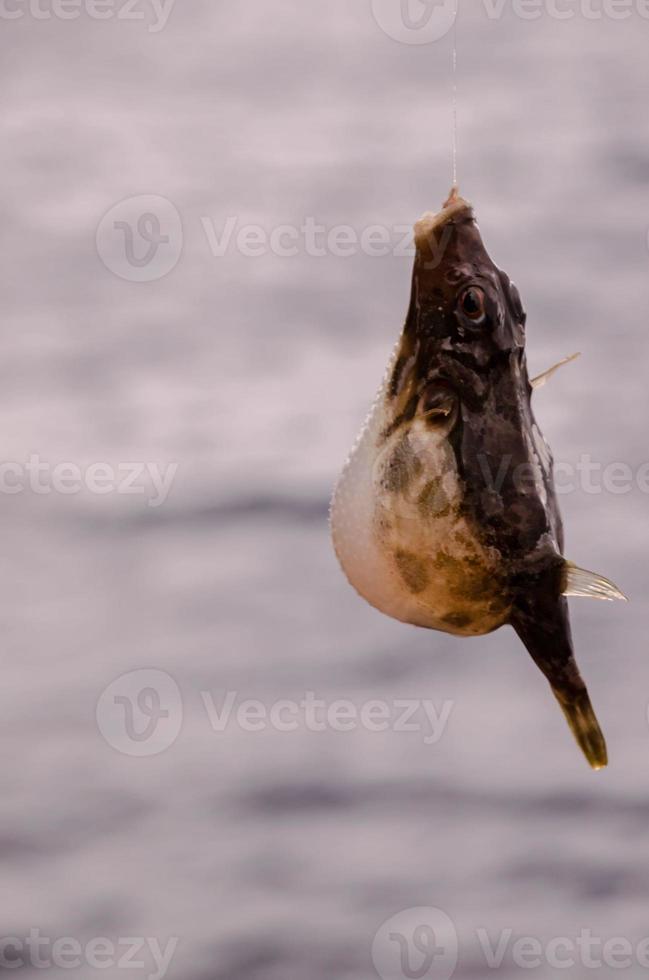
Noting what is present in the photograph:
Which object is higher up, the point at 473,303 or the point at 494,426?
the point at 473,303

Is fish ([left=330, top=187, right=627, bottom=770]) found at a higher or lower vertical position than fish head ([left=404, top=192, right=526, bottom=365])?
lower

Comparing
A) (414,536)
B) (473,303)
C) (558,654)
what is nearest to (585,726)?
(558,654)

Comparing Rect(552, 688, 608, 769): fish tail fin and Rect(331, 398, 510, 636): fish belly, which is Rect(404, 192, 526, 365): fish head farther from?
Rect(552, 688, 608, 769): fish tail fin

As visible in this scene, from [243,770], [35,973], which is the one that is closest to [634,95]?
[243,770]

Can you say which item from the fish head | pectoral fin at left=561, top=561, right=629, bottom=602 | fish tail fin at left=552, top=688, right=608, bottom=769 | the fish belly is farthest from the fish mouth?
fish tail fin at left=552, top=688, right=608, bottom=769

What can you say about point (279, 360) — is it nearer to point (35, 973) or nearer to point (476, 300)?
point (35, 973)

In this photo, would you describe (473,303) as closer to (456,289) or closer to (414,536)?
(456,289)

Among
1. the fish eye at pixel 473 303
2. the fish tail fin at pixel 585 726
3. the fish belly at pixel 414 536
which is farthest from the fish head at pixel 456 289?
the fish tail fin at pixel 585 726
